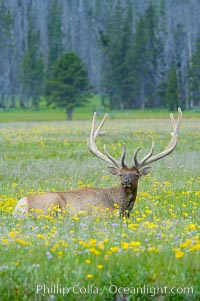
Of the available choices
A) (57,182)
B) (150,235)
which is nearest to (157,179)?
(57,182)

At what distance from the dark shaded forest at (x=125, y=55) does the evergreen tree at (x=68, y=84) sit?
2613mm

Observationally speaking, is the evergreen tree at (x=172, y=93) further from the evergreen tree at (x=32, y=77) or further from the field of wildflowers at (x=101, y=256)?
the field of wildflowers at (x=101, y=256)

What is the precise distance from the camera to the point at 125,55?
79.2 metres

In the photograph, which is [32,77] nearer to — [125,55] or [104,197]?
[125,55]

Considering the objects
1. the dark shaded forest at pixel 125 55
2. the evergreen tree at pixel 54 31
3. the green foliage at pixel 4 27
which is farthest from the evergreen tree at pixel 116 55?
the green foliage at pixel 4 27

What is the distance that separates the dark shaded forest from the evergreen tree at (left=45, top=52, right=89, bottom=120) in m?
2.61

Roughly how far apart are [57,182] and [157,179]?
1996 mm

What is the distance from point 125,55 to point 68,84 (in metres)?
16.1

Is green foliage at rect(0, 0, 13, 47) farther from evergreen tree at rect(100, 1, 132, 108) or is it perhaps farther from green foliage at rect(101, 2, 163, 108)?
green foliage at rect(101, 2, 163, 108)

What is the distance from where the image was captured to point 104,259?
23.1ft

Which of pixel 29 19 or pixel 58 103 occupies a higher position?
pixel 29 19

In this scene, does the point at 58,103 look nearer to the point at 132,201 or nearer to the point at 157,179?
the point at 157,179

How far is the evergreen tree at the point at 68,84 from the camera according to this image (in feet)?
209

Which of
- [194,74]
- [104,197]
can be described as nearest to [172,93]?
[194,74]
